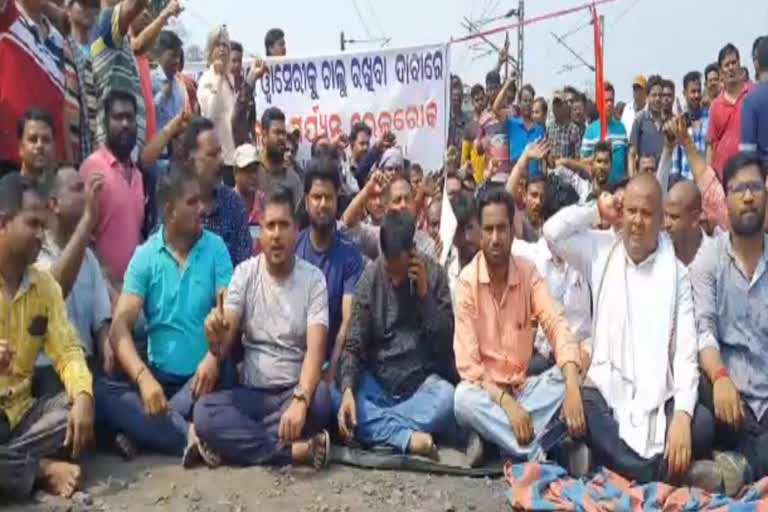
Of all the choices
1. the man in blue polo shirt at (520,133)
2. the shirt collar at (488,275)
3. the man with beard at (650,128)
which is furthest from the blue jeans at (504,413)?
the man in blue polo shirt at (520,133)

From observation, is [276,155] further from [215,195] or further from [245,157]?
[215,195]

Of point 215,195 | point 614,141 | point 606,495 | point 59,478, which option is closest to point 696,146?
point 614,141

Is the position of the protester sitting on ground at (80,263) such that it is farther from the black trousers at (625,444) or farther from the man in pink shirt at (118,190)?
the black trousers at (625,444)

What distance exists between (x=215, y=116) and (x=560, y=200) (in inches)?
121

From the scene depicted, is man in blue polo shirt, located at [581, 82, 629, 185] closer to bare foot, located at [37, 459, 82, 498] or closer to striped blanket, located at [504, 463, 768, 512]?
striped blanket, located at [504, 463, 768, 512]

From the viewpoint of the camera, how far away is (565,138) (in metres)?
11.8

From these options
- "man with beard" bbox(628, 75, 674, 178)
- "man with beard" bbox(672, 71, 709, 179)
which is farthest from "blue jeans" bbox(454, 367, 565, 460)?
"man with beard" bbox(672, 71, 709, 179)

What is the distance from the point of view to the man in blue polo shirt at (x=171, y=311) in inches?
223

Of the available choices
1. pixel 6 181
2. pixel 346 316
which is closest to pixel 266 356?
pixel 346 316

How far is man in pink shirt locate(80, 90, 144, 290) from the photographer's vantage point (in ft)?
20.9

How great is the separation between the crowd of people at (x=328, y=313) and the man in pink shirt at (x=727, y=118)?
5.12 ft

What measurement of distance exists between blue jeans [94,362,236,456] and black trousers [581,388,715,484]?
1919 mm

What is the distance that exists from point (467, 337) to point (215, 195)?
1.92 m

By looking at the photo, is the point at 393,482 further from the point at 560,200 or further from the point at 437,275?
the point at 560,200
